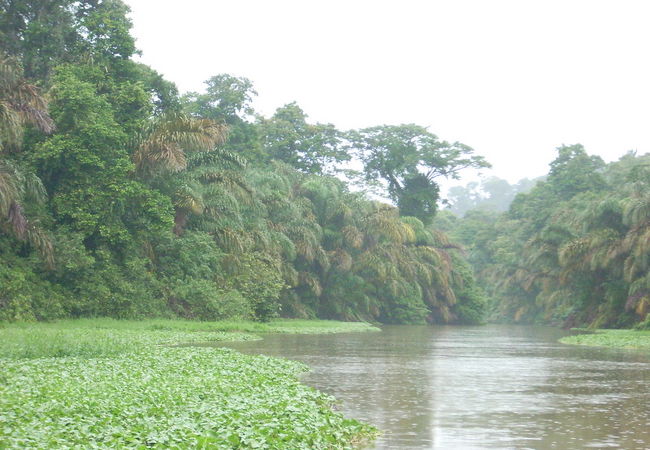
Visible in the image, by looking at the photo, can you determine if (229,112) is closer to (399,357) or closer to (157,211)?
(157,211)

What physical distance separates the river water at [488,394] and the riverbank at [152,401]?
38.8 inches

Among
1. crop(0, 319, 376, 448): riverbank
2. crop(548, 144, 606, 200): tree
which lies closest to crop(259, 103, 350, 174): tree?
crop(548, 144, 606, 200): tree

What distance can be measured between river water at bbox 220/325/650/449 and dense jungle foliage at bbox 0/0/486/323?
8.11 meters

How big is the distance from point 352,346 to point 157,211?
30.4ft

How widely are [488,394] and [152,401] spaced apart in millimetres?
6304

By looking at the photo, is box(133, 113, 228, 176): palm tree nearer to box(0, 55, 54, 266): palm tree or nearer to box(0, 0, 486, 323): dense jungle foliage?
box(0, 0, 486, 323): dense jungle foliage

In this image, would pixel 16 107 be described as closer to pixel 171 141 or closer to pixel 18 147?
pixel 18 147

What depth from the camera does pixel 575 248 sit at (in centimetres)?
4381

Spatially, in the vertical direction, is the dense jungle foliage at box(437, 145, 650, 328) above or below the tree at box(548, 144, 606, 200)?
below

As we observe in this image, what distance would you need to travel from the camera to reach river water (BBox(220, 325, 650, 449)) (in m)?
9.98

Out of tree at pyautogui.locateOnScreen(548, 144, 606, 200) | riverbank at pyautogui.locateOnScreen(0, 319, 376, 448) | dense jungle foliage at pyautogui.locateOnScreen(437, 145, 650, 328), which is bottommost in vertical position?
riverbank at pyautogui.locateOnScreen(0, 319, 376, 448)

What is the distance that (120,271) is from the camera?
3100 cm

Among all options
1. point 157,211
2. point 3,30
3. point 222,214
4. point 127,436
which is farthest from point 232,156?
point 127,436

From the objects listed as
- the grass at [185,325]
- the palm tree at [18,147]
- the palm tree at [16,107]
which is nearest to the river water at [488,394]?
the grass at [185,325]
